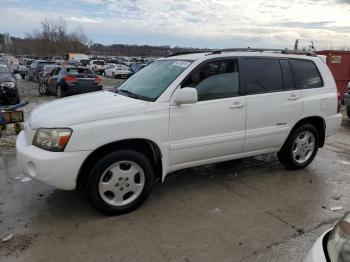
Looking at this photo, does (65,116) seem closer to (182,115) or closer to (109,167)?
(109,167)

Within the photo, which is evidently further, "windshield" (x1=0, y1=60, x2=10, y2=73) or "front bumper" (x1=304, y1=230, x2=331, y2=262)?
"windshield" (x1=0, y1=60, x2=10, y2=73)

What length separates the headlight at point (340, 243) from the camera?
190 cm

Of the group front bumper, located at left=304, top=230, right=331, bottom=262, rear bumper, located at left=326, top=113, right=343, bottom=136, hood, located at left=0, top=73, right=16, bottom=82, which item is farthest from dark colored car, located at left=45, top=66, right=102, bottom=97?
front bumper, located at left=304, top=230, right=331, bottom=262

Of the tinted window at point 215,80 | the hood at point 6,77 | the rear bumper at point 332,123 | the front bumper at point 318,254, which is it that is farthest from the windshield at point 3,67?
the front bumper at point 318,254

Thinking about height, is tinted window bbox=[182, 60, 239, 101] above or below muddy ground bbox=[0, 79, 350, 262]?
above

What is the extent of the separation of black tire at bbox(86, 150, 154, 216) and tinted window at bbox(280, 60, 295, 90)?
2.44 m

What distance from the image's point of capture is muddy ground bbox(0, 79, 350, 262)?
3404 mm

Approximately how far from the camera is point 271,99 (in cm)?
510

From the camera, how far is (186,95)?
4.18 metres

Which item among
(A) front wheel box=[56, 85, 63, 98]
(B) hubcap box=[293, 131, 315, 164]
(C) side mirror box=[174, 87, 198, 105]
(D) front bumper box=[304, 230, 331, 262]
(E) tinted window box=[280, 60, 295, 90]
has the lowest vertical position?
(A) front wheel box=[56, 85, 63, 98]

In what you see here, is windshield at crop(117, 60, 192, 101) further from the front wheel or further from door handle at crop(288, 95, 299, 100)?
the front wheel

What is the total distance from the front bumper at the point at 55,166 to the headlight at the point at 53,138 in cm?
5

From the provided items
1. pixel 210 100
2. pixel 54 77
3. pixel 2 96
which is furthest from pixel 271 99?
pixel 54 77

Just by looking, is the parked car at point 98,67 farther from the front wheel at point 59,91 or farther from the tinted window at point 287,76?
the tinted window at point 287,76
